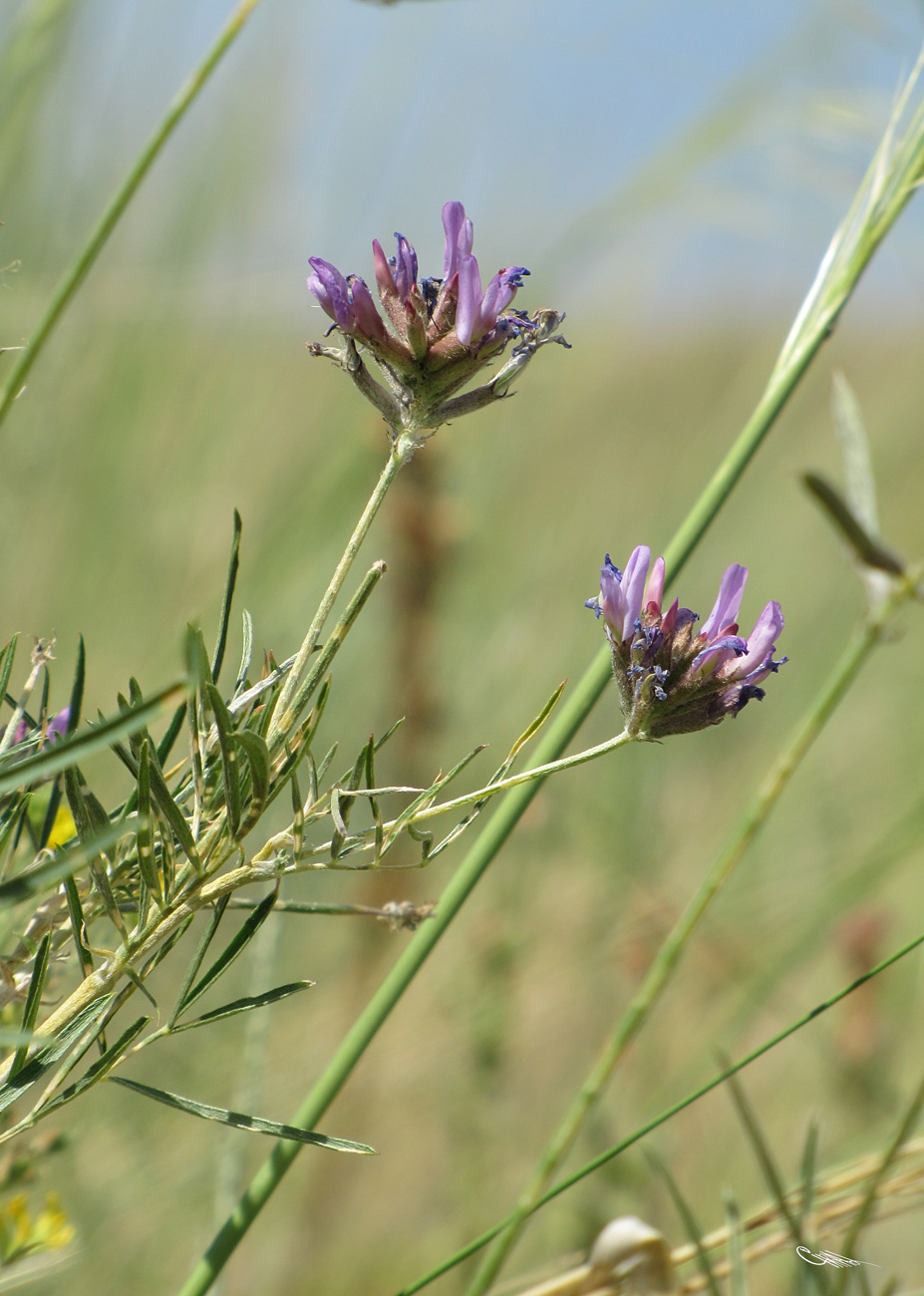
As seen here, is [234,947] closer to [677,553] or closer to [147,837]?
[147,837]

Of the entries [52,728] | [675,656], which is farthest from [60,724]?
[675,656]

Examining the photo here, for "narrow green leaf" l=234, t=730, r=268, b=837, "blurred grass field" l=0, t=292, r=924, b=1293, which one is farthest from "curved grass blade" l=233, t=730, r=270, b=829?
"blurred grass field" l=0, t=292, r=924, b=1293

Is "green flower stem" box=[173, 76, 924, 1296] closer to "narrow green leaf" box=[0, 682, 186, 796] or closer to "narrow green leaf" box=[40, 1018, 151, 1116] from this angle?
"narrow green leaf" box=[40, 1018, 151, 1116]

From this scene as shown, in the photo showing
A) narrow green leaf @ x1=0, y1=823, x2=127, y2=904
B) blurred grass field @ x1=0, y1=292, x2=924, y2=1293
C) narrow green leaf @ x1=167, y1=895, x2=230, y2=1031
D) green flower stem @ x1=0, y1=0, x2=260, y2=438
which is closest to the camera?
narrow green leaf @ x1=0, y1=823, x2=127, y2=904

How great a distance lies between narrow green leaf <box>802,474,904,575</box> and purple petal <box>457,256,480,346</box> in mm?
116

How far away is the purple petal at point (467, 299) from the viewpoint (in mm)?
308

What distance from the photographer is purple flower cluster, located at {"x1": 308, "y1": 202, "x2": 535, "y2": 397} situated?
32 centimetres

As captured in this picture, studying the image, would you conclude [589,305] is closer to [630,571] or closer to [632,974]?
[632,974]

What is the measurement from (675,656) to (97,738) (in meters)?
0.20

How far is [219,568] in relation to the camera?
147 centimetres

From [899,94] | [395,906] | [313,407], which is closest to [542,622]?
[313,407]

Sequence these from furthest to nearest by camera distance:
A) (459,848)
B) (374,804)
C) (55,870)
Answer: (459,848) < (374,804) < (55,870)

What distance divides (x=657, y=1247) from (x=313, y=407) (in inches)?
75.5

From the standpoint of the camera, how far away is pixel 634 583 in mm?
321
